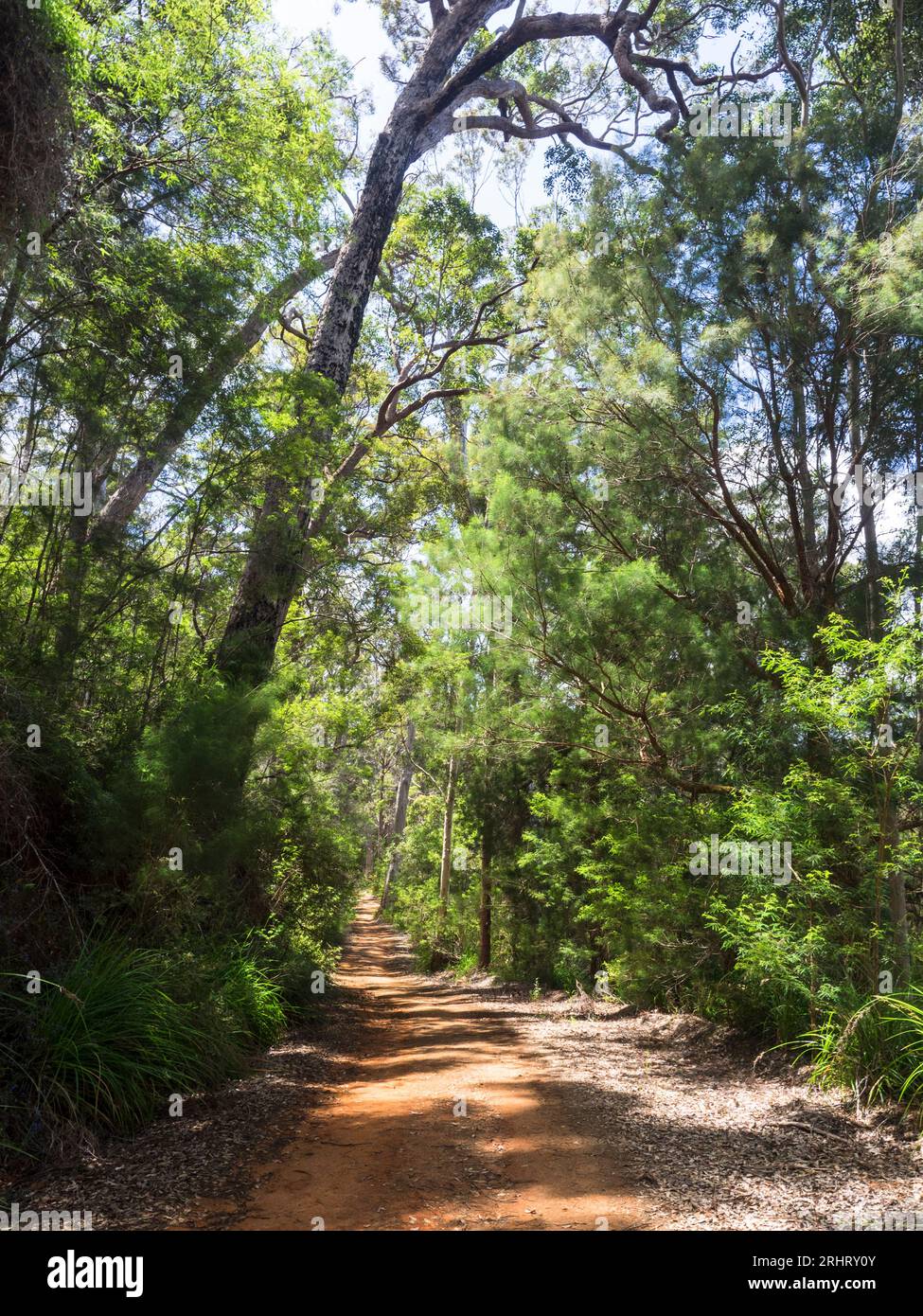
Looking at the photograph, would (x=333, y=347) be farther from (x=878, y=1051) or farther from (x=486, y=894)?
(x=486, y=894)

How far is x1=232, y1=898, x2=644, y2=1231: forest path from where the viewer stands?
3.20 metres

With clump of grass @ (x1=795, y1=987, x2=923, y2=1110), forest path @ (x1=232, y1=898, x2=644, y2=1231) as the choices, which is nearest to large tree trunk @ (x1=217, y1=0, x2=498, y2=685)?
forest path @ (x1=232, y1=898, x2=644, y2=1231)

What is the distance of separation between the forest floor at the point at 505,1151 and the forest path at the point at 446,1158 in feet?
0.04

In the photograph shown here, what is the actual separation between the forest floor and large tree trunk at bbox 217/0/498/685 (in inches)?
157

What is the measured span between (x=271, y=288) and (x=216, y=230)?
1133 millimetres

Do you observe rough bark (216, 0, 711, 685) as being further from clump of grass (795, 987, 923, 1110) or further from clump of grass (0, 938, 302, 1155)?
clump of grass (795, 987, 923, 1110)

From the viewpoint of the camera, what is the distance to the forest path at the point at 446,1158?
3197 mm

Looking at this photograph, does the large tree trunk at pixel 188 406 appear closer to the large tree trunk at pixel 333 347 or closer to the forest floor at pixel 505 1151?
the large tree trunk at pixel 333 347

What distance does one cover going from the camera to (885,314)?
5996 millimetres

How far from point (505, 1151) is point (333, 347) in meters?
8.61

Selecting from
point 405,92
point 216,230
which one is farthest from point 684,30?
point 216,230

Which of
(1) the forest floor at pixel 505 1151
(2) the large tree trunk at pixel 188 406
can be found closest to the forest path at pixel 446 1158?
(1) the forest floor at pixel 505 1151

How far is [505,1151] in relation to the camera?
161 inches
